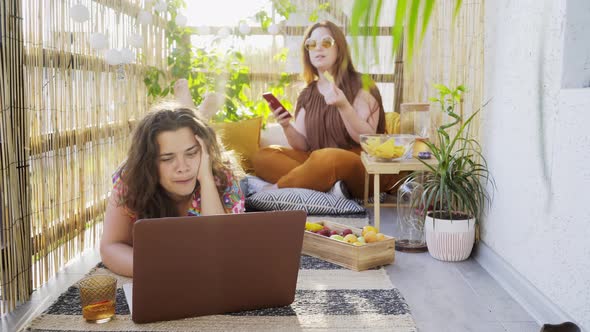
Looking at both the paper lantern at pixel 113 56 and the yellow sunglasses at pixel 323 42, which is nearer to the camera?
the paper lantern at pixel 113 56

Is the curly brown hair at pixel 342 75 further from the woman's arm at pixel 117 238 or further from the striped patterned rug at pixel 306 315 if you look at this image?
the woman's arm at pixel 117 238

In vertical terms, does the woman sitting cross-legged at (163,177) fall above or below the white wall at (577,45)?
below

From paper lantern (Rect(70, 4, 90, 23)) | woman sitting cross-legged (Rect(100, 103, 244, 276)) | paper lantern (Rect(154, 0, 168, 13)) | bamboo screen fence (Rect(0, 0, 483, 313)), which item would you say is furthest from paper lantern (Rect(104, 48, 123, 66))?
paper lantern (Rect(154, 0, 168, 13))

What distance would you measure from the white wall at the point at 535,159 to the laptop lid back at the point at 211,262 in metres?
0.78

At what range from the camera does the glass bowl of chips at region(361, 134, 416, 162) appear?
2.95 metres

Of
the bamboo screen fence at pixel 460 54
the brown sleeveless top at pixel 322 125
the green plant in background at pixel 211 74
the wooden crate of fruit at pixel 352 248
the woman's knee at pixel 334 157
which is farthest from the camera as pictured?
the green plant in background at pixel 211 74

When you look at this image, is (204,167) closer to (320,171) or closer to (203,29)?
(320,171)

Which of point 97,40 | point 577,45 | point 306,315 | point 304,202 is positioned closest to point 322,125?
point 304,202

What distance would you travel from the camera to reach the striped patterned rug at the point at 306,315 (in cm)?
184

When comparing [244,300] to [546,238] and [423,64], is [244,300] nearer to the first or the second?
[546,238]

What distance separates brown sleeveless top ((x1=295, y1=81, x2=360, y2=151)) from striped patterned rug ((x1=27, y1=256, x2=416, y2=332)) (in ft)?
5.98

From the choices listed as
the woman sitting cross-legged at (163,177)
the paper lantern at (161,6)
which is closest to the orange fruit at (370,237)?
the woman sitting cross-legged at (163,177)

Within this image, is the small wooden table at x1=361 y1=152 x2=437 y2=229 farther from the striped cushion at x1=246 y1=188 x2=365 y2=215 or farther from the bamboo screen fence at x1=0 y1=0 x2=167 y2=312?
the bamboo screen fence at x1=0 y1=0 x2=167 y2=312

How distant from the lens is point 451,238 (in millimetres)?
2625
